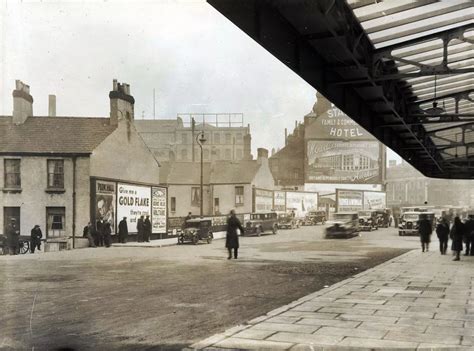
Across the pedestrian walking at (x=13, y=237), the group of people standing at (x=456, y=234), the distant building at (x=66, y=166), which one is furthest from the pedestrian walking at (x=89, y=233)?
the group of people standing at (x=456, y=234)

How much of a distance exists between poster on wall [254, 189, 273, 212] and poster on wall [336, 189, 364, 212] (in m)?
9.16

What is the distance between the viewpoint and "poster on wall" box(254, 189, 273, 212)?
45.0ft

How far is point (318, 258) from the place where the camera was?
1816 centimetres

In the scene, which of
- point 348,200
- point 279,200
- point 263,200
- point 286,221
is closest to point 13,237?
point 263,200

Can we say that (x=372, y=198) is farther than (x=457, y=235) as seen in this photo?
Yes

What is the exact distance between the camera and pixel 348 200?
25.4 meters

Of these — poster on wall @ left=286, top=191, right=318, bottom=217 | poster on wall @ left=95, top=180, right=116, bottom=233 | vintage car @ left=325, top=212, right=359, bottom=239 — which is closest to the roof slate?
poster on wall @ left=95, top=180, right=116, bottom=233

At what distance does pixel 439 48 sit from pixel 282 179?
27.1ft

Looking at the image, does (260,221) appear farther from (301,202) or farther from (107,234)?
(107,234)

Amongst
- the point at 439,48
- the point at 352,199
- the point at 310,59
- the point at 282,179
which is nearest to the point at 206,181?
the point at 282,179

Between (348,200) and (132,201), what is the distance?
11.8 metres

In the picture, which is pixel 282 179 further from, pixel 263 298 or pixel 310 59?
pixel 310 59

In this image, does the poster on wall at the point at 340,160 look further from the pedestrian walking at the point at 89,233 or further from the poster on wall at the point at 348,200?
the pedestrian walking at the point at 89,233

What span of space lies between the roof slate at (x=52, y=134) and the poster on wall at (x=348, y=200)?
12601 mm
